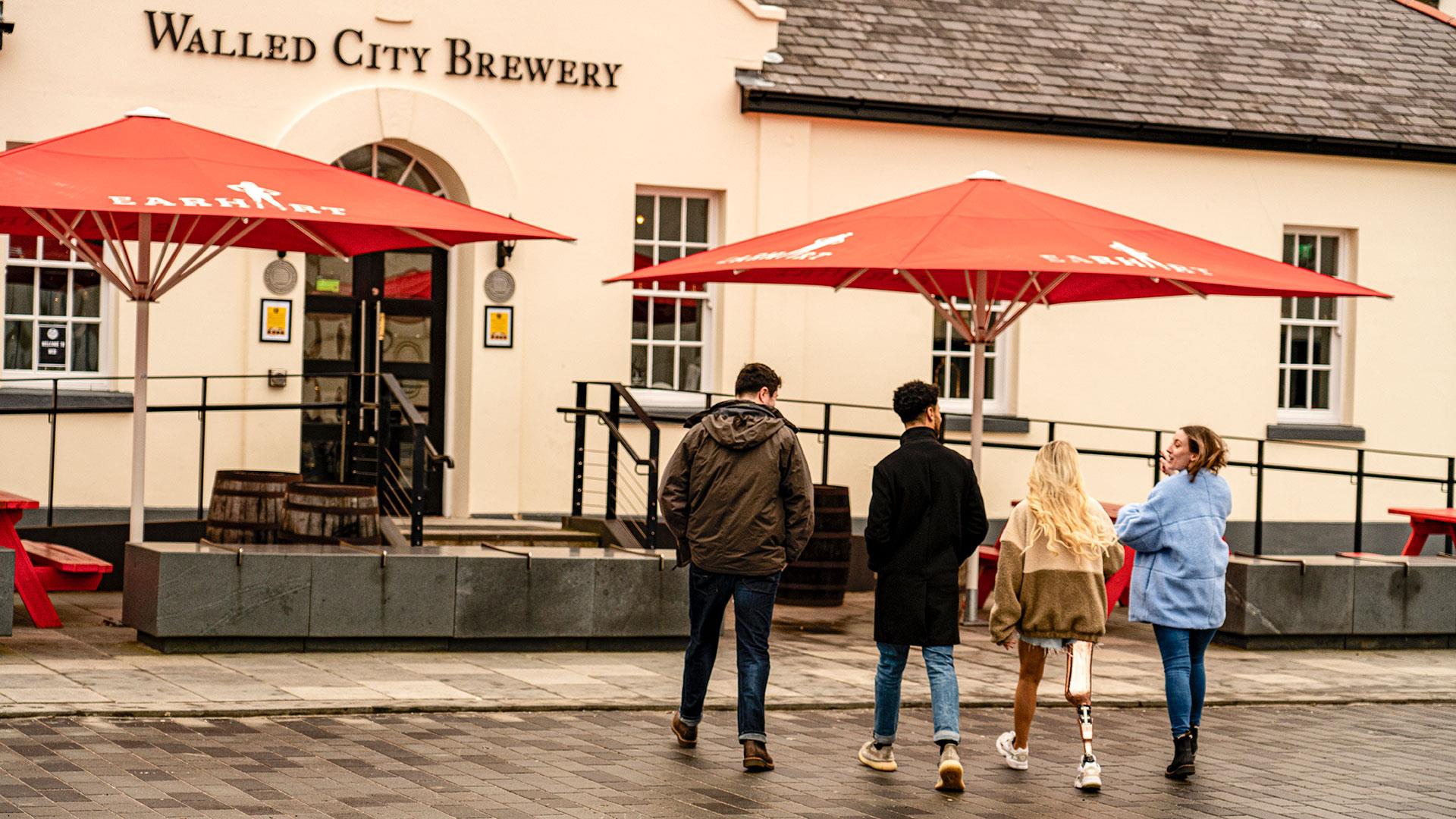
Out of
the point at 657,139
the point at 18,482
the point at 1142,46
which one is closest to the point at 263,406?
the point at 18,482

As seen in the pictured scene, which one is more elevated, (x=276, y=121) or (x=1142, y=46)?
(x=1142, y=46)

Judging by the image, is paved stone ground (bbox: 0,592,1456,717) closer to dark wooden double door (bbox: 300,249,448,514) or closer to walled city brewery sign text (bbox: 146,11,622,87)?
dark wooden double door (bbox: 300,249,448,514)

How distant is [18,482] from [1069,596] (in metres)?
8.12

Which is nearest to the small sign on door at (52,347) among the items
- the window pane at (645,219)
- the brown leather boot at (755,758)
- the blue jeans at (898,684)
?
the window pane at (645,219)

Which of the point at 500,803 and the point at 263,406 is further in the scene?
the point at 263,406

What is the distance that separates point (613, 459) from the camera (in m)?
13.0

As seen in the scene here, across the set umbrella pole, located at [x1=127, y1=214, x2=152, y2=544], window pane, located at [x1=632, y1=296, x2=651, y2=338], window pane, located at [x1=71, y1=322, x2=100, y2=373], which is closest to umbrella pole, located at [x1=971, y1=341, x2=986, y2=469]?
window pane, located at [x1=632, y1=296, x2=651, y2=338]

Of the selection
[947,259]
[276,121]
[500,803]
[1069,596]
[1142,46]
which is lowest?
[500,803]

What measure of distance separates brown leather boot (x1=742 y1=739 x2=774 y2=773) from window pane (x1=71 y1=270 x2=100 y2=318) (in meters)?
7.70

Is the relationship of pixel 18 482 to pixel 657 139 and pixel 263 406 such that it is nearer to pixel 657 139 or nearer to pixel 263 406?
pixel 263 406

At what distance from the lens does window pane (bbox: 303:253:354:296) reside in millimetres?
14188

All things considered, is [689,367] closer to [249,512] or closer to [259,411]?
[259,411]

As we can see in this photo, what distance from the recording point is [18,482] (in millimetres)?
12828

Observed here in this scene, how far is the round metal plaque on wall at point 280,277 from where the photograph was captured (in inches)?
536
